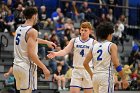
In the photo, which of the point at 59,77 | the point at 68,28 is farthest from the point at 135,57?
the point at 59,77

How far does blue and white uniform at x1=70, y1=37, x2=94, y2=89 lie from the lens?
11.2 meters

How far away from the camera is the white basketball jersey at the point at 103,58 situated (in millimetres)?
8578

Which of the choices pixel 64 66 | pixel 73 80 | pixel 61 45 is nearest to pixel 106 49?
pixel 73 80

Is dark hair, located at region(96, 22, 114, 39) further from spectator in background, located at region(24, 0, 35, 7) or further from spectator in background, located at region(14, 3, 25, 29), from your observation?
spectator in background, located at region(24, 0, 35, 7)

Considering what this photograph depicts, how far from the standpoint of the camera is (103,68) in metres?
8.66

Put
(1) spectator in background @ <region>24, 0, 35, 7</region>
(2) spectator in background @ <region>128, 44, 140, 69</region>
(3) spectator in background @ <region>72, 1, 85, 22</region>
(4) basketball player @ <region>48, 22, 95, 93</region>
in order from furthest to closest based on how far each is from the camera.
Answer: (3) spectator in background @ <region>72, 1, 85, 22</region>
(2) spectator in background @ <region>128, 44, 140, 69</region>
(1) spectator in background @ <region>24, 0, 35, 7</region>
(4) basketball player @ <region>48, 22, 95, 93</region>

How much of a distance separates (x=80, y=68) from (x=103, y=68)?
103 inches

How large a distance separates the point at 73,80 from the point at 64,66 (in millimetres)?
7663

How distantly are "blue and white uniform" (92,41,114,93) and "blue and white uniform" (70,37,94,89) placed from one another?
2516mm

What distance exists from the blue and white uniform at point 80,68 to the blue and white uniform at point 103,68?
8.25 feet

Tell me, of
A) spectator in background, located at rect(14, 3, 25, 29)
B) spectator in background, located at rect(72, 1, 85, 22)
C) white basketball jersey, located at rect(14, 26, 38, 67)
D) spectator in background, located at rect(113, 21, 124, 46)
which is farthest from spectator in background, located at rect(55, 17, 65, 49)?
white basketball jersey, located at rect(14, 26, 38, 67)

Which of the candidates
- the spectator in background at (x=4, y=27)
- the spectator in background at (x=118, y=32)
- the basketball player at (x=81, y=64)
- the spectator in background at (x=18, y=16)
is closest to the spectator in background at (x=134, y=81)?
the spectator in background at (x=118, y=32)

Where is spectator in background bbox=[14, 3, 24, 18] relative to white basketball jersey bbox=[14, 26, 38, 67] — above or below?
above

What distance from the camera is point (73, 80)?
1125 centimetres
